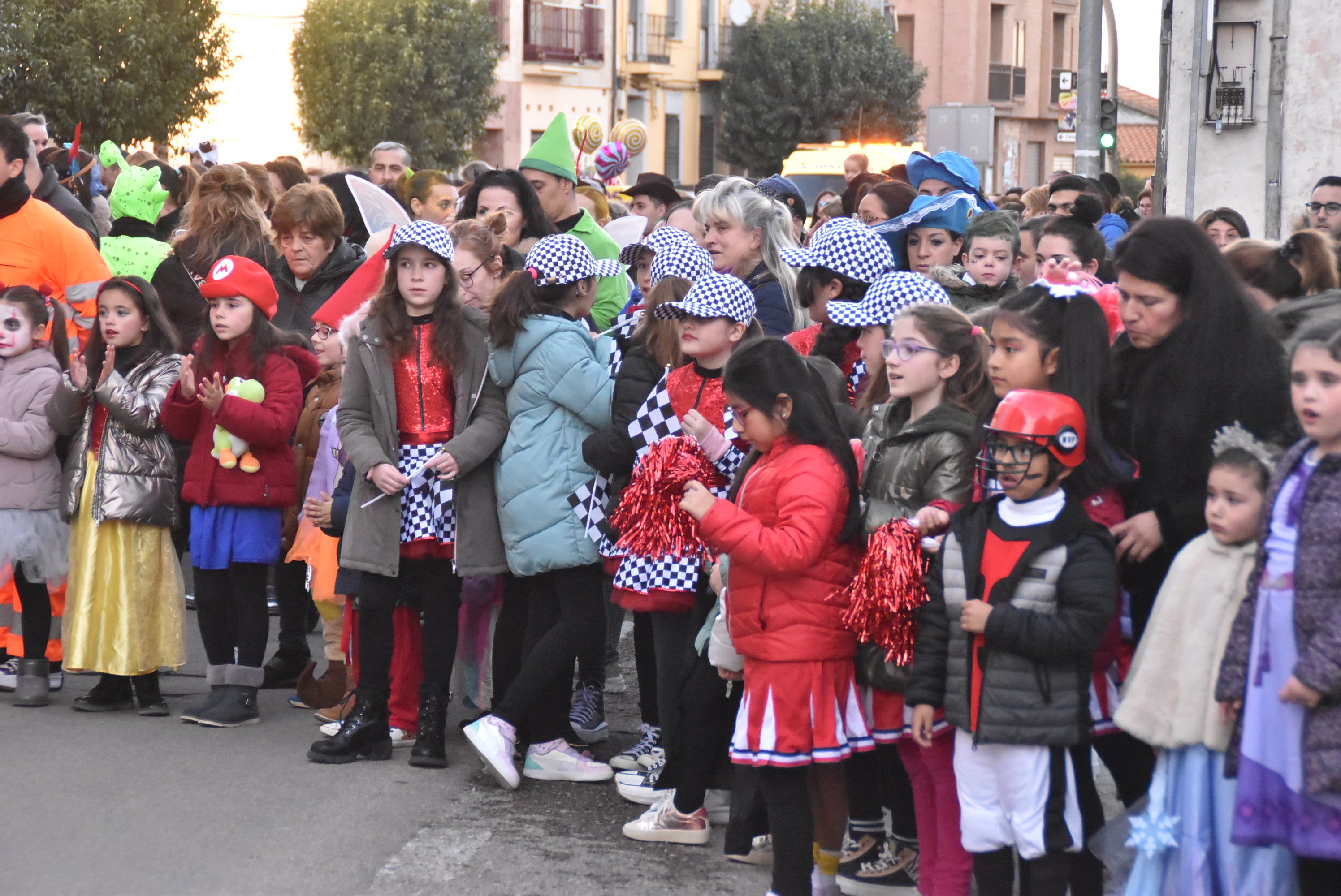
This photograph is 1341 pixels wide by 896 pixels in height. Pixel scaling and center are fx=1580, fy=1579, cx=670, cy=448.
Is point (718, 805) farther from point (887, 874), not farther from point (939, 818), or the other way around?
point (939, 818)

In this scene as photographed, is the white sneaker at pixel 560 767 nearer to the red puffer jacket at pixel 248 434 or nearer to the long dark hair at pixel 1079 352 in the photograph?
the red puffer jacket at pixel 248 434

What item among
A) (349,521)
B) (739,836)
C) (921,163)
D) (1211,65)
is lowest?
(739,836)

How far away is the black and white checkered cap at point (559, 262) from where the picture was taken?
5938mm

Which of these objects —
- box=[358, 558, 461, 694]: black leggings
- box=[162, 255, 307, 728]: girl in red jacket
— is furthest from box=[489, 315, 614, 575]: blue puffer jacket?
box=[162, 255, 307, 728]: girl in red jacket

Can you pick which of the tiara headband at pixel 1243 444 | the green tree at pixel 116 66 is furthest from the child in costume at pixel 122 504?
the green tree at pixel 116 66

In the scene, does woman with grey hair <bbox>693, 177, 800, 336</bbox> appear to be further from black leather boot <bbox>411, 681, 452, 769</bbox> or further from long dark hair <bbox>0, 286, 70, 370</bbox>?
long dark hair <bbox>0, 286, 70, 370</bbox>

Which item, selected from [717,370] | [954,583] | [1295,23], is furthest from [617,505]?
[1295,23]

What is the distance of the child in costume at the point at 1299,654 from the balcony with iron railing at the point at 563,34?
37.4 m

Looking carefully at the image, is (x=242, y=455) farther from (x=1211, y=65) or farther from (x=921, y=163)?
(x=1211, y=65)

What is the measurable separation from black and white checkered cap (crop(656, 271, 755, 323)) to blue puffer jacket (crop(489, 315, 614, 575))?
65 centimetres

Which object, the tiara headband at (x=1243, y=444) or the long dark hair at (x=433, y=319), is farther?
the long dark hair at (x=433, y=319)

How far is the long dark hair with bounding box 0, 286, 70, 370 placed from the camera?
6809mm

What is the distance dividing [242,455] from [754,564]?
2843mm

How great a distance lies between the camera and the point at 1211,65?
18.9 meters
